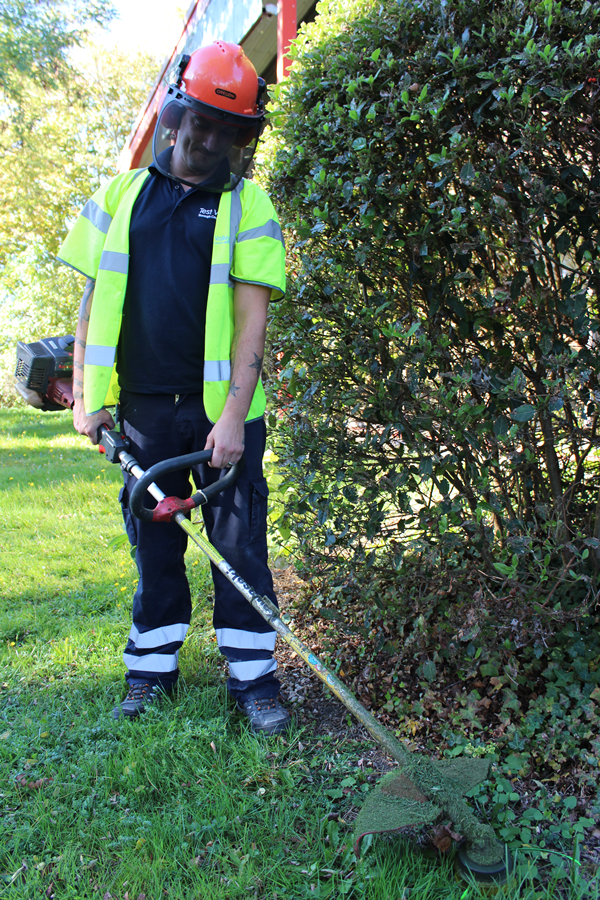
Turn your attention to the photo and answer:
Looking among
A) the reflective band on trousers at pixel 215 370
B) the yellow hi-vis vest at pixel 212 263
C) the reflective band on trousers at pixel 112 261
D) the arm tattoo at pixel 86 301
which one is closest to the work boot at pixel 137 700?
the yellow hi-vis vest at pixel 212 263

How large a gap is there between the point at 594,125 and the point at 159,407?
1.82 metres

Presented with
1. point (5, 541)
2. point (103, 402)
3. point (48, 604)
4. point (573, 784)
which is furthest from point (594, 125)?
point (5, 541)

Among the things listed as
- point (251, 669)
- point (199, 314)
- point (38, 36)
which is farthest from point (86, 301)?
point (38, 36)

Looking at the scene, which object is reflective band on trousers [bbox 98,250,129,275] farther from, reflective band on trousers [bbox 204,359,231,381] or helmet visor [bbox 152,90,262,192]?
reflective band on trousers [bbox 204,359,231,381]

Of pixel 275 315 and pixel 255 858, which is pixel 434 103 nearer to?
pixel 275 315

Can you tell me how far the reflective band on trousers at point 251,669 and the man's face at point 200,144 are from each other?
1.96 m

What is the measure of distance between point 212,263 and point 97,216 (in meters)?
0.48

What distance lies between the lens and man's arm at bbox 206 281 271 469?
94.8 inches

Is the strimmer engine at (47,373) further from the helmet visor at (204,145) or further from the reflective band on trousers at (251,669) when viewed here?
the reflective band on trousers at (251,669)

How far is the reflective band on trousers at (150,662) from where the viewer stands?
9.05ft

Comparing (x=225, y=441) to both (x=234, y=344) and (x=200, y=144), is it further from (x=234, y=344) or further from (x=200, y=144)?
(x=200, y=144)

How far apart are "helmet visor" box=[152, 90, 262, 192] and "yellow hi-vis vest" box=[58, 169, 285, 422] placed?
0.26 feet

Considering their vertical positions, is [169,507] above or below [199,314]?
below

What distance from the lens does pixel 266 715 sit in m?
2.55
